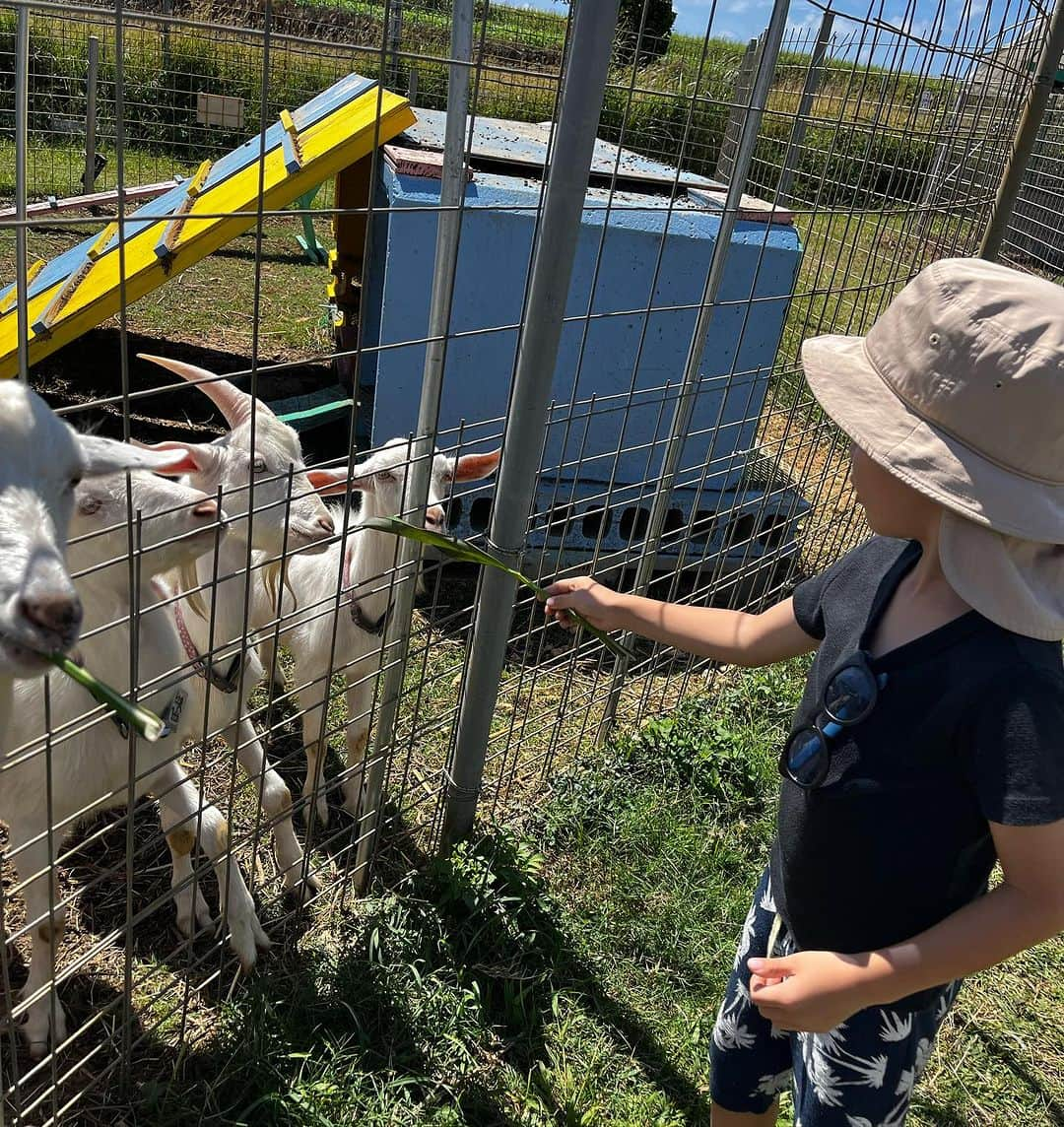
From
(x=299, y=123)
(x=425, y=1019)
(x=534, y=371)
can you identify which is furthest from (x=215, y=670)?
(x=299, y=123)

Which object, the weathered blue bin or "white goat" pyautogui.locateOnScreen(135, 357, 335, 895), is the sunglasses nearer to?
"white goat" pyautogui.locateOnScreen(135, 357, 335, 895)

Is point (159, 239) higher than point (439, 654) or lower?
higher

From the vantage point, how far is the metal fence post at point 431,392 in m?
1.91

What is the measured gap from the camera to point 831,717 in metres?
1.63

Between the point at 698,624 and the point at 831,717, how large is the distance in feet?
1.70

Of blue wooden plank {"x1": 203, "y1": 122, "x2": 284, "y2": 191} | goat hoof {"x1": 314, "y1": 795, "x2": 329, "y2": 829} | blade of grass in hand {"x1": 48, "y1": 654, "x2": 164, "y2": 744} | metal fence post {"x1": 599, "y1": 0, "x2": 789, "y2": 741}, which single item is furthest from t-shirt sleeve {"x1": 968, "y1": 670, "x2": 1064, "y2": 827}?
blue wooden plank {"x1": 203, "y1": 122, "x2": 284, "y2": 191}

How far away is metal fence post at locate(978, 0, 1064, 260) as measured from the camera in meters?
3.78

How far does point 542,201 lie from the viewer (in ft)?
7.09

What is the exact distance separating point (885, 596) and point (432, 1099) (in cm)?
167

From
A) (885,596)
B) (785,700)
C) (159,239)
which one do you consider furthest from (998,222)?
(159,239)

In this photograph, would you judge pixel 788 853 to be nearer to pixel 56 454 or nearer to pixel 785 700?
pixel 56 454

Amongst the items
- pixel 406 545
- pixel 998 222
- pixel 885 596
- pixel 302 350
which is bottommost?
pixel 302 350

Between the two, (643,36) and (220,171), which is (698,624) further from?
(220,171)

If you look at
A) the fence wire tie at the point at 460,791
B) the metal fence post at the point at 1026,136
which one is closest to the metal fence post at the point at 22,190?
the fence wire tie at the point at 460,791
